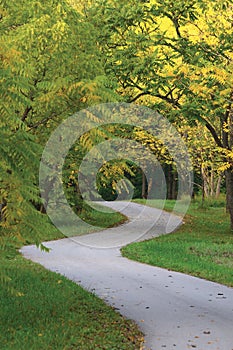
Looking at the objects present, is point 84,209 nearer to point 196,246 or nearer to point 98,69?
point 196,246

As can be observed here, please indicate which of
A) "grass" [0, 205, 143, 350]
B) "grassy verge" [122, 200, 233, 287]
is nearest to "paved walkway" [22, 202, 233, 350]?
"grass" [0, 205, 143, 350]

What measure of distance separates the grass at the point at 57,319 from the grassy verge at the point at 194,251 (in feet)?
12.5

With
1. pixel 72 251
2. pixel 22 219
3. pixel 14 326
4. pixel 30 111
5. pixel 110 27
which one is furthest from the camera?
pixel 110 27

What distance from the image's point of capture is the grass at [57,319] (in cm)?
740

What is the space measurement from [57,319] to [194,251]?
A: 363 inches

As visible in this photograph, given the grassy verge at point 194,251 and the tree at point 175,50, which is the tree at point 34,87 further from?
the tree at point 175,50

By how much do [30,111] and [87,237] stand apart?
1029 cm

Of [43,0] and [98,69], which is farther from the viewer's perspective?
[43,0]

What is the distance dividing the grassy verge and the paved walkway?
55 centimetres

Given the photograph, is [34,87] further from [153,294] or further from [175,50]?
[175,50]

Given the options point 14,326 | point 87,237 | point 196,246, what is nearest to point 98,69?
point 14,326

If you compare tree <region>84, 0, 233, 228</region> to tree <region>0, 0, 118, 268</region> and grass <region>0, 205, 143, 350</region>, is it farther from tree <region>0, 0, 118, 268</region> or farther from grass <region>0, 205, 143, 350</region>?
grass <region>0, 205, 143, 350</region>

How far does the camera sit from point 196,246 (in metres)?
17.8

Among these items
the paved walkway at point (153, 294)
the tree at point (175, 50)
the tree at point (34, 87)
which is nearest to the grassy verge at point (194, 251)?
the paved walkway at point (153, 294)
